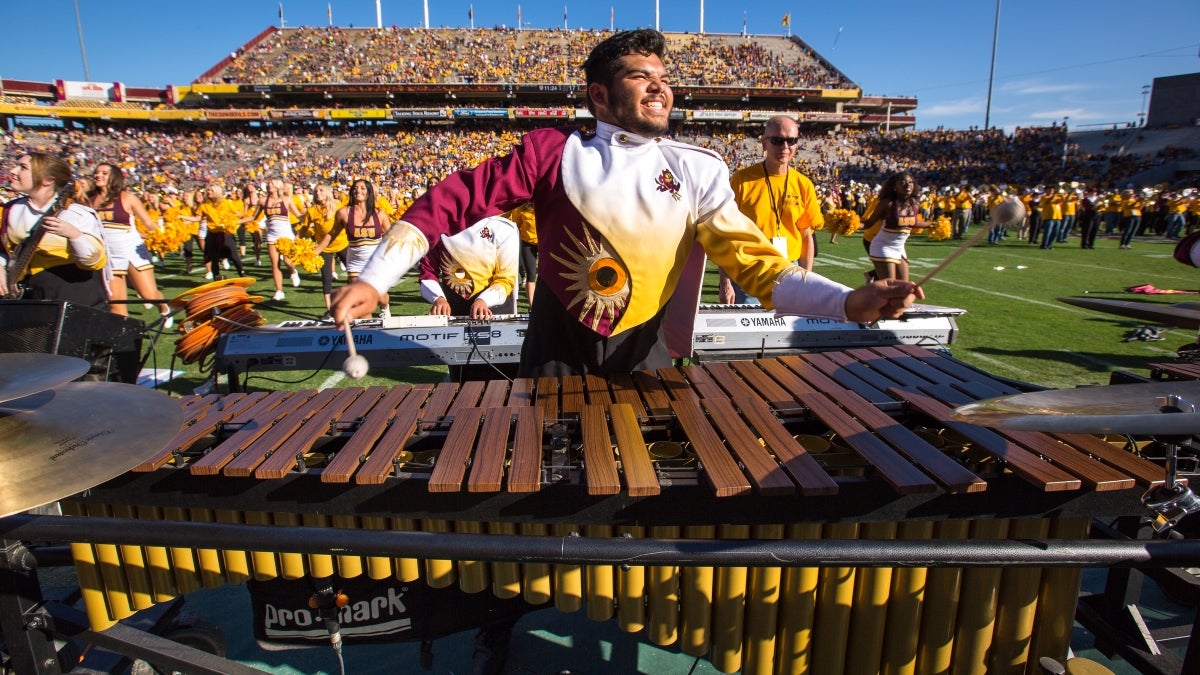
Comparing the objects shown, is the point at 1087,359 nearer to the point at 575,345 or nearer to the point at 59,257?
the point at 575,345

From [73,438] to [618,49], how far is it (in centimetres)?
201

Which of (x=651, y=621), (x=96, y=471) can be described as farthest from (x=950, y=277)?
(x=96, y=471)

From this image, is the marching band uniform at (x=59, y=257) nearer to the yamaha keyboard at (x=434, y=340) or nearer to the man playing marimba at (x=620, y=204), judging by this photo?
the yamaha keyboard at (x=434, y=340)

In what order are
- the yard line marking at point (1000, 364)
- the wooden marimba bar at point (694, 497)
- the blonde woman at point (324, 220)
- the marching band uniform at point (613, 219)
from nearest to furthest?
the wooden marimba bar at point (694, 497) → the marching band uniform at point (613, 219) → the yard line marking at point (1000, 364) → the blonde woman at point (324, 220)

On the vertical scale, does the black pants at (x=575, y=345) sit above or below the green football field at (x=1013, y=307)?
above

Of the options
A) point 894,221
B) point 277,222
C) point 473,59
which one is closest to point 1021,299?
point 894,221

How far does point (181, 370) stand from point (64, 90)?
57.8 meters

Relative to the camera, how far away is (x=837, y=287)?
1908mm

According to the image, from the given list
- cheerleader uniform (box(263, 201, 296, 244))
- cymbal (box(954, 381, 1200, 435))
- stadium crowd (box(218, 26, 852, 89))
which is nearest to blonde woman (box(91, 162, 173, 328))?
cheerleader uniform (box(263, 201, 296, 244))

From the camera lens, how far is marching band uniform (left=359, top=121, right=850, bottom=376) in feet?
7.13

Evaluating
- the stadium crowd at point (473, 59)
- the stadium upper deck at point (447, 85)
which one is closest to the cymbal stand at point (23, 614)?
the stadium upper deck at point (447, 85)

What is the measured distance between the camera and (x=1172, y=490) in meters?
1.48

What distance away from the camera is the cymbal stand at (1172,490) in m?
1.34

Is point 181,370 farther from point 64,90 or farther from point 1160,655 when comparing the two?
point 64,90
